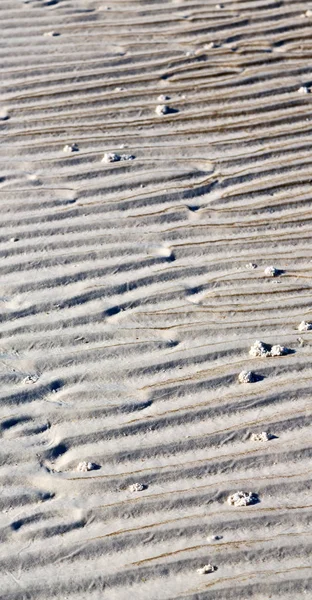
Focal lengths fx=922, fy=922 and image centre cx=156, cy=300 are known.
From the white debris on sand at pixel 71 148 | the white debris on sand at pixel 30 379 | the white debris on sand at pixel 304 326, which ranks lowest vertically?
the white debris on sand at pixel 304 326

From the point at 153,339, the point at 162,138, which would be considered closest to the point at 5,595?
the point at 153,339

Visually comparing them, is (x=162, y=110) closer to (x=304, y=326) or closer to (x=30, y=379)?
(x=304, y=326)

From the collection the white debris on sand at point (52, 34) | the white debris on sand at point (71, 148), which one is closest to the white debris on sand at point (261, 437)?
the white debris on sand at point (71, 148)

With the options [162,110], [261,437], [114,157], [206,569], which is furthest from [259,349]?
[162,110]

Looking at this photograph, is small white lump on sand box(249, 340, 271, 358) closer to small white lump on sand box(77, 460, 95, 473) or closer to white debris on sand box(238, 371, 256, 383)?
white debris on sand box(238, 371, 256, 383)

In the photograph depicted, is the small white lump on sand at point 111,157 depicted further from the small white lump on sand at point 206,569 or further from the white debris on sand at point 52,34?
the small white lump on sand at point 206,569
